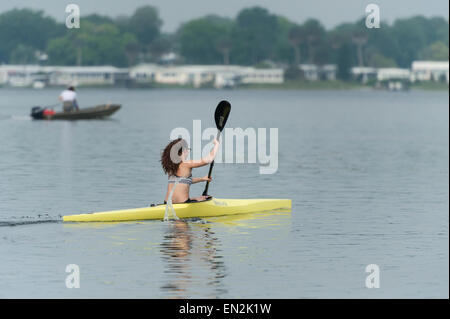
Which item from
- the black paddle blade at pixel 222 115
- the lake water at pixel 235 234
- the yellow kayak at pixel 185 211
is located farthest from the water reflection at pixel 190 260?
the black paddle blade at pixel 222 115

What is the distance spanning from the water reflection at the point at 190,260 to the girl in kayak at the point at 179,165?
1.97 ft

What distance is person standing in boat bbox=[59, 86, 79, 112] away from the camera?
64.6 meters

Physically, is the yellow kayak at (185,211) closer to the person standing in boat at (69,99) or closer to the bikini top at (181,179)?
the bikini top at (181,179)

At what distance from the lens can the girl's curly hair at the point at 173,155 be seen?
2323 cm

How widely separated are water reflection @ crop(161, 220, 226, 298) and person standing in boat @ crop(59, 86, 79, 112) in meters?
41.0

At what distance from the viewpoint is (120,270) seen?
1917 cm

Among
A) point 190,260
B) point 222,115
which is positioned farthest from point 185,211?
point 190,260

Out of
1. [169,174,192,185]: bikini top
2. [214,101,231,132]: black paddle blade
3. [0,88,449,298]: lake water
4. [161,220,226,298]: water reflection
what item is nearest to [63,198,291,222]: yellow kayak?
[0,88,449,298]: lake water

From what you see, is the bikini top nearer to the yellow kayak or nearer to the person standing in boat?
the yellow kayak

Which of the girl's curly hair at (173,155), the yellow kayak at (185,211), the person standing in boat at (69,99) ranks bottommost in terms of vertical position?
the yellow kayak at (185,211)

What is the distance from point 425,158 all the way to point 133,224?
2725 cm
